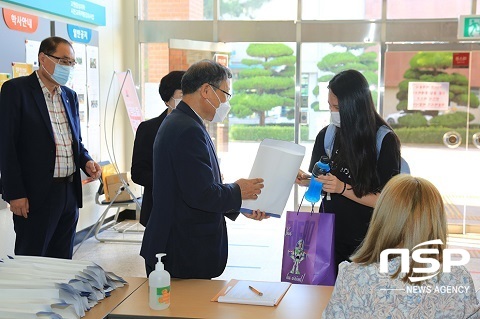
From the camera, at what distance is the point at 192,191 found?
2424 mm

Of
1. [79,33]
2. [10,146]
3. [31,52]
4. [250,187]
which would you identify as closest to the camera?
[250,187]

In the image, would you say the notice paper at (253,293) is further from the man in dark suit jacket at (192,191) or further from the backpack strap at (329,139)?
the backpack strap at (329,139)

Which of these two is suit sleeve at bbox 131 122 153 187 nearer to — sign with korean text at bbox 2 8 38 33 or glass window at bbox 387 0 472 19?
sign with korean text at bbox 2 8 38 33

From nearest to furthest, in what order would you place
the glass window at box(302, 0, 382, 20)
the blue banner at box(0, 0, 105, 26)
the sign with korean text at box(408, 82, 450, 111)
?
the blue banner at box(0, 0, 105, 26) → the sign with korean text at box(408, 82, 450, 111) → the glass window at box(302, 0, 382, 20)

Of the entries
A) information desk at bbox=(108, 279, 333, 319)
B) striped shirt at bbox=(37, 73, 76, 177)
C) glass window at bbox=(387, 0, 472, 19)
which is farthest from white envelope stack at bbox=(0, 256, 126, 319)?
glass window at bbox=(387, 0, 472, 19)

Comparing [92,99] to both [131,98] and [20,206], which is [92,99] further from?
[20,206]

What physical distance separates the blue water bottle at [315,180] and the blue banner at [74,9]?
3.24m

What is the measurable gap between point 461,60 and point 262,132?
2513mm

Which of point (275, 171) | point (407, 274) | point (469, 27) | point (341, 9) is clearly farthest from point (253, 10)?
point (407, 274)

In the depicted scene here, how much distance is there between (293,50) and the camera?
7.35 metres

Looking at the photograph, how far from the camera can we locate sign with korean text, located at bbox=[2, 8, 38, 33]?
15.7 feet

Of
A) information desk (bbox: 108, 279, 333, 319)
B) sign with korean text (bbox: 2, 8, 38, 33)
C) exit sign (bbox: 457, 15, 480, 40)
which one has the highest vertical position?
exit sign (bbox: 457, 15, 480, 40)

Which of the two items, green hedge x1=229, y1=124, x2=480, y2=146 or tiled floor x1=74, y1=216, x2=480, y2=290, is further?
green hedge x1=229, y1=124, x2=480, y2=146

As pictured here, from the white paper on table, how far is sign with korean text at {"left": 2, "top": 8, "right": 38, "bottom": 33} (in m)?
3.05
